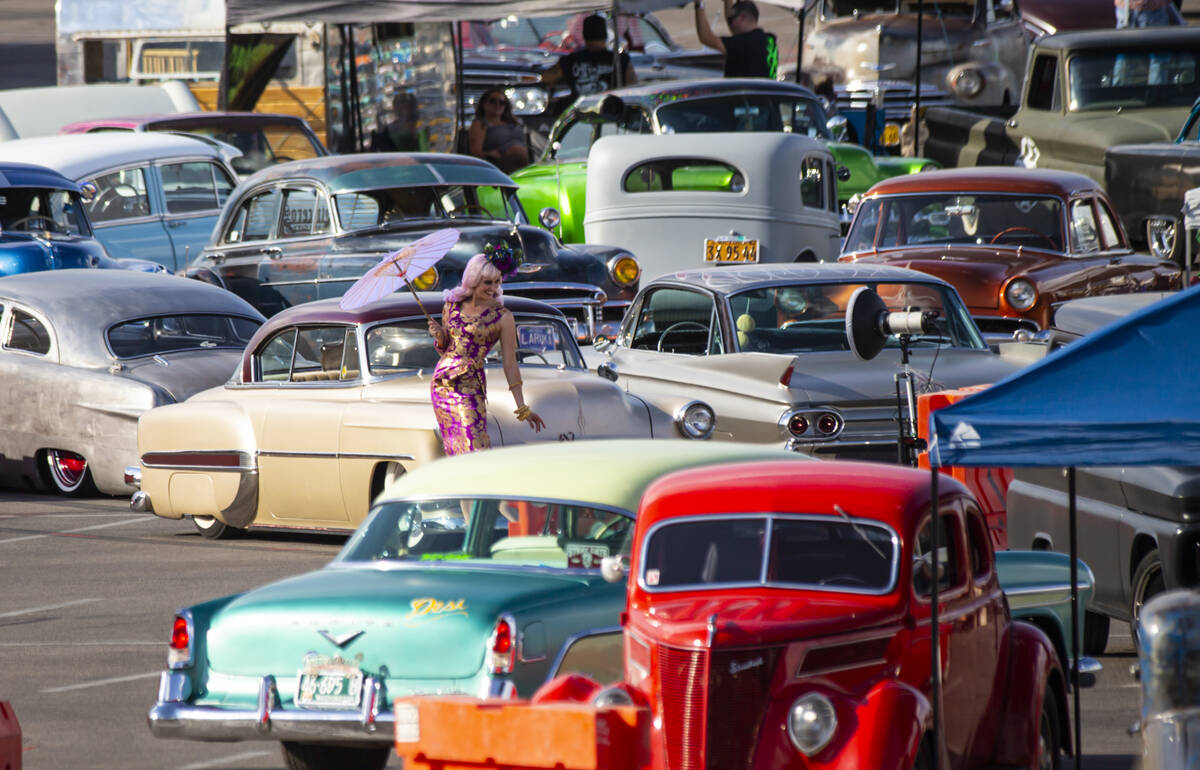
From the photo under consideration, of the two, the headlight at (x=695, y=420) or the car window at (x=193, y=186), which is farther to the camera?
the car window at (x=193, y=186)

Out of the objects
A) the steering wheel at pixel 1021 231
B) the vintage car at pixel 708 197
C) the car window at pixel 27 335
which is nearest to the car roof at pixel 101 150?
the vintage car at pixel 708 197

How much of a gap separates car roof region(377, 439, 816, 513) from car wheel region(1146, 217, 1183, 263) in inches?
255

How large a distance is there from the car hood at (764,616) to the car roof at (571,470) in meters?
1.19

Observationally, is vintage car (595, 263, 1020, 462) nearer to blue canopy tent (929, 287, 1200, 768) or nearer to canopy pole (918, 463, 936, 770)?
canopy pole (918, 463, 936, 770)

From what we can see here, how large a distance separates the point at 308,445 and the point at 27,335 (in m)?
3.90

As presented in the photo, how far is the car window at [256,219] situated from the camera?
56.0 feet

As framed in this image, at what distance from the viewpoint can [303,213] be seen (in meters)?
16.8

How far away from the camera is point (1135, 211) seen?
58.7 feet

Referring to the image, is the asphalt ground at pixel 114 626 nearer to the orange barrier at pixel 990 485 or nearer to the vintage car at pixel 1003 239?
the orange barrier at pixel 990 485

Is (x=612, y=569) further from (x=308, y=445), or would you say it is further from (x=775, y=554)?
(x=308, y=445)

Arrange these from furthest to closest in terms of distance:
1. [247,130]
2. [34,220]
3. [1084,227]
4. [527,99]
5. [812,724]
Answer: [527,99], [247,130], [34,220], [1084,227], [812,724]

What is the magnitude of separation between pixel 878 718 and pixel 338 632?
204cm

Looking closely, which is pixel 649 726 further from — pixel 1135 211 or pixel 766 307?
pixel 1135 211

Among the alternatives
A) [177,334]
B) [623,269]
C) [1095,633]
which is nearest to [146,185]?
[623,269]
